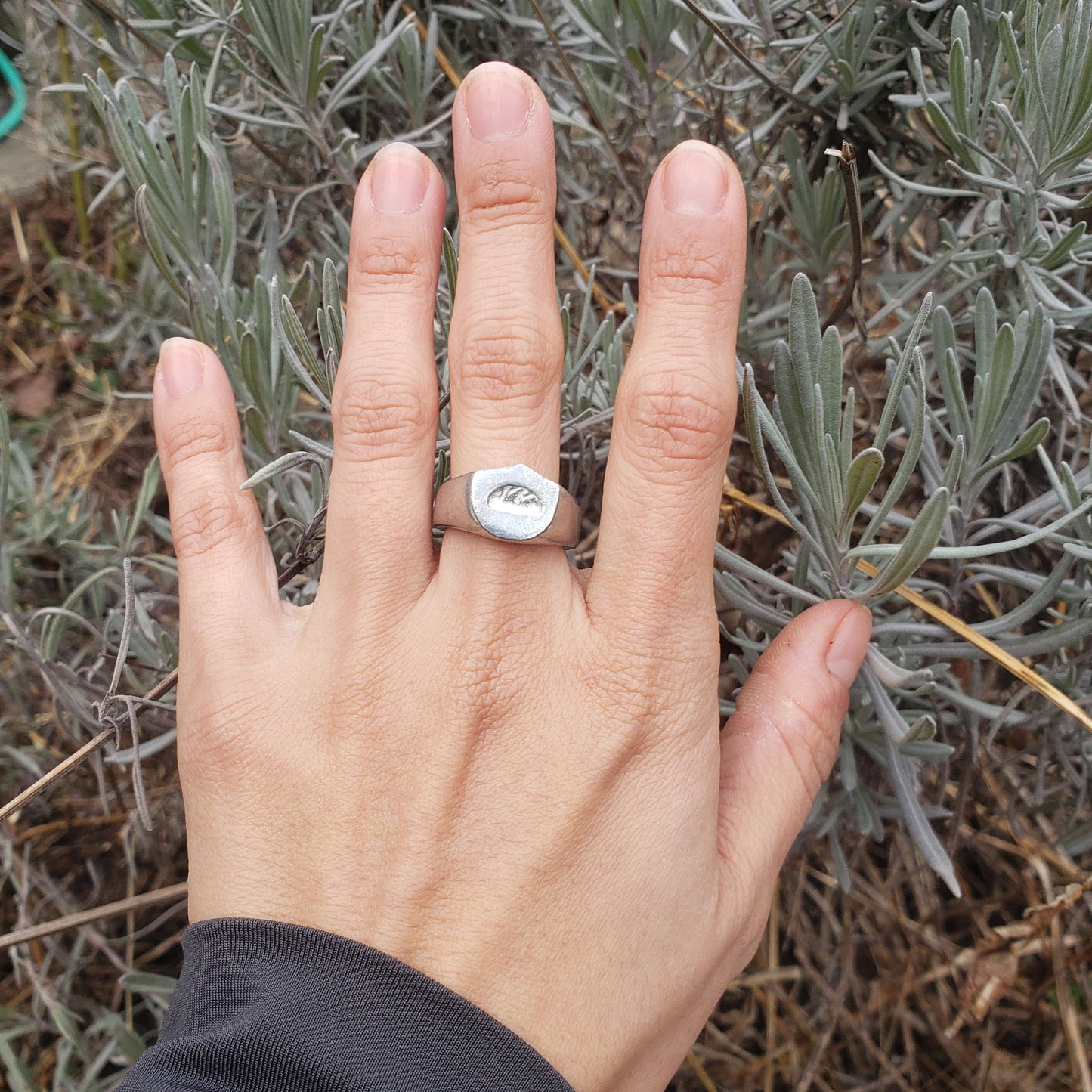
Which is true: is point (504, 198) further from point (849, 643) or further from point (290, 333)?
point (849, 643)

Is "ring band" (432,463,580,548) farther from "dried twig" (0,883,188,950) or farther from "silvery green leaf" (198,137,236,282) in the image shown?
"dried twig" (0,883,188,950)

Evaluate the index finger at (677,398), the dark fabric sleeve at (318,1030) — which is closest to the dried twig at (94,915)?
the dark fabric sleeve at (318,1030)

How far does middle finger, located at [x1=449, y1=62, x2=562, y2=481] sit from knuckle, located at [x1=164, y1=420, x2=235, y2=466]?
0.32 m

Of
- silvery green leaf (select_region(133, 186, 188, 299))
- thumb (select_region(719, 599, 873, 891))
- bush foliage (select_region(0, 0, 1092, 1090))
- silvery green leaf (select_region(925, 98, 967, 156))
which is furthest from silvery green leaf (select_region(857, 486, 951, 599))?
silvery green leaf (select_region(133, 186, 188, 299))

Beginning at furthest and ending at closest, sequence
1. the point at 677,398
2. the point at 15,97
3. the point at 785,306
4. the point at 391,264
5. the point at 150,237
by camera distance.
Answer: the point at 15,97, the point at 785,306, the point at 150,237, the point at 391,264, the point at 677,398

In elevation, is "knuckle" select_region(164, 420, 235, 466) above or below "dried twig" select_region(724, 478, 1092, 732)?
above

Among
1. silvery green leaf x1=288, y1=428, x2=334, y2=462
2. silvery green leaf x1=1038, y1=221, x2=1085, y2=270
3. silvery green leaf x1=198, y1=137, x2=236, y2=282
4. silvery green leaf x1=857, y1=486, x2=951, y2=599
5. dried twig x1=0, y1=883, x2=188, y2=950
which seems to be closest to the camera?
silvery green leaf x1=857, y1=486, x2=951, y2=599

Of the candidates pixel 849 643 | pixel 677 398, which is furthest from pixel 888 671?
pixel 677 398

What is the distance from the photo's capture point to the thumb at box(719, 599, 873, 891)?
Result: 104 centimetres

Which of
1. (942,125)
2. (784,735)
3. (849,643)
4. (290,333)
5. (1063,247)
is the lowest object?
(784,735)

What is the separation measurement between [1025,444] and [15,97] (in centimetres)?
419

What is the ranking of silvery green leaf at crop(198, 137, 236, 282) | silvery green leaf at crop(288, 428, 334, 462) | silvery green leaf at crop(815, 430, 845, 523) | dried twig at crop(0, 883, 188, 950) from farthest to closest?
dried twig at crop(0, 883, 188, 950), silvery green leaf at crop(198, 137, 236, 282), silvery green leaf at crop(288, 428, 334, 462), silvery green leaf at crop(815, 430, 845, 523)

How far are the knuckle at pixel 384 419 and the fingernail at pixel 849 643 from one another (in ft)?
1.69

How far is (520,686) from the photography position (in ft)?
3.36
